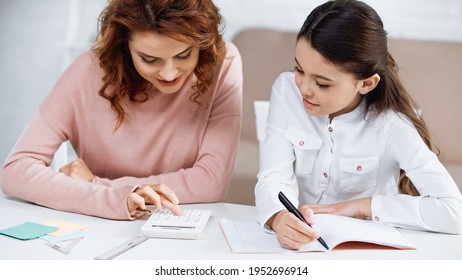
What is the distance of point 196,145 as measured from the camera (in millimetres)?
1460

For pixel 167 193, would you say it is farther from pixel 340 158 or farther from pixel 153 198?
pixel 340 158

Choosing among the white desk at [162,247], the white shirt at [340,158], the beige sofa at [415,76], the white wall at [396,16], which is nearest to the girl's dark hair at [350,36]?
the white shirt at [340,158]

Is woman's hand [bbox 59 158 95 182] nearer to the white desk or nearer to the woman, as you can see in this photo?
the woman

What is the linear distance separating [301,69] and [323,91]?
7 centimetres

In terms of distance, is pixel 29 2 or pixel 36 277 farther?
pixel 29 2

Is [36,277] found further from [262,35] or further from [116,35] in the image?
[262,35]

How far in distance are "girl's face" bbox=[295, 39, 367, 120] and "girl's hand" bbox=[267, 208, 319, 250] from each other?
26cm

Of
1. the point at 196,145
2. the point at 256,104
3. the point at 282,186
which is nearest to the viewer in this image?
the point at 282,186

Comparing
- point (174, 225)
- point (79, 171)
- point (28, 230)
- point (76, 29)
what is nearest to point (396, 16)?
point (76, 29)

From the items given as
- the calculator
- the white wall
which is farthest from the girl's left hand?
the white wall

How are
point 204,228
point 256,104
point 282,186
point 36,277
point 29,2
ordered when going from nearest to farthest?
point 36,277
point 204,228
point 282,186
point 256,104
point 29,2

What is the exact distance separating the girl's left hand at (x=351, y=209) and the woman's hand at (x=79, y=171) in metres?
0.52

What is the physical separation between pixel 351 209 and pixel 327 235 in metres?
0.18

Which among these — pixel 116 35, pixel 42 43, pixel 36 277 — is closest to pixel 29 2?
pixel 42 43
